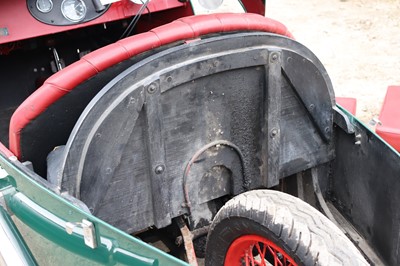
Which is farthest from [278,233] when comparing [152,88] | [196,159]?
[152,88]

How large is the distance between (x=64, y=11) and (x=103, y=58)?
43.1 inches

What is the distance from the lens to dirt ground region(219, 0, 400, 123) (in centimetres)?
549

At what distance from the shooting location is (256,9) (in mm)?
3320

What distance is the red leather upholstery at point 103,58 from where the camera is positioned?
191 cm

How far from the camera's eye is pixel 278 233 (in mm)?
1831

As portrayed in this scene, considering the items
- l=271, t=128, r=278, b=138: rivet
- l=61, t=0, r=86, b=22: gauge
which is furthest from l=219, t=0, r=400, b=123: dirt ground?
l=61, t=0, r=86, b=22: gauge

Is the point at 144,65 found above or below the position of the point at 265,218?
above

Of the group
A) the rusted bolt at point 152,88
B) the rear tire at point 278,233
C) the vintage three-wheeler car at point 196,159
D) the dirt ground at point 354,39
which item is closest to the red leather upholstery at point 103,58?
the vintage three-wheeler car at point 196,159

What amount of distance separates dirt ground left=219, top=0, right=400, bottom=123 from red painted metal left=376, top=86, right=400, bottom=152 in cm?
150

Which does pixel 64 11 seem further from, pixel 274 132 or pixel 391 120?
pixel 391 120

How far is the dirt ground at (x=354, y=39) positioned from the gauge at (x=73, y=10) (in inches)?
113

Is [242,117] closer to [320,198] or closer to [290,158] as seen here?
[290,158]

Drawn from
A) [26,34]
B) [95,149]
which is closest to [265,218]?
[95,149]

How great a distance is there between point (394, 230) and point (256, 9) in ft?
5.50
